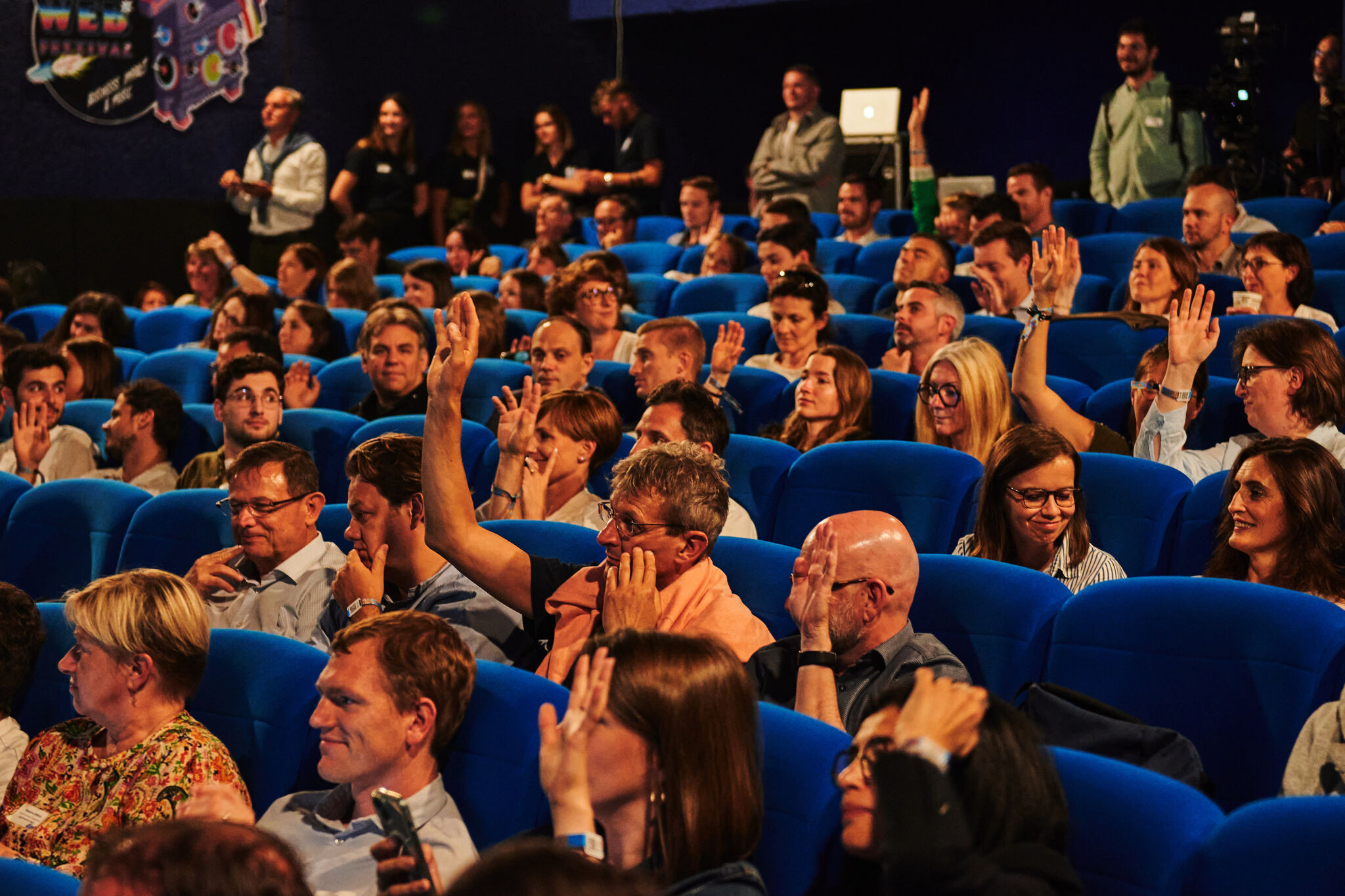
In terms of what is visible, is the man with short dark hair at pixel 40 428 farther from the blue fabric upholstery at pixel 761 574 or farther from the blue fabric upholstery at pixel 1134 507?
the blue fabric upholstery at pixel 1134 507

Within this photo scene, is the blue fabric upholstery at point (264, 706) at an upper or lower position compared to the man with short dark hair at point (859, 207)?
lower

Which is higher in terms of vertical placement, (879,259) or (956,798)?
(879,259)

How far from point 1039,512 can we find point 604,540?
3.18ft

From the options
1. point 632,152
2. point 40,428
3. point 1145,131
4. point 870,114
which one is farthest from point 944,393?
point 870,114

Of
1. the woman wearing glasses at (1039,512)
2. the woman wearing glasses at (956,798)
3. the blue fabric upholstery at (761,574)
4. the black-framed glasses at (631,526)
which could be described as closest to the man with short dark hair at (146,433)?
the blue fabric upholstery at (761,574)

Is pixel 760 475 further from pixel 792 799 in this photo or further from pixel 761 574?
pixel 792 799

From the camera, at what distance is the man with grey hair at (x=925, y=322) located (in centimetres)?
467

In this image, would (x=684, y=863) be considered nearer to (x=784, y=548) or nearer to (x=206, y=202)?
(x=784, y=548)

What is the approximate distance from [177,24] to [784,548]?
7448mm

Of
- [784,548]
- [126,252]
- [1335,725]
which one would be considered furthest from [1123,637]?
[126,252]

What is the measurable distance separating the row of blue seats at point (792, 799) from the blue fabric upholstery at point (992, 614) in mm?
690

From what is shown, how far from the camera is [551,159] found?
930 centimetres

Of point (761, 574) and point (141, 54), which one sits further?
point (141, 54)

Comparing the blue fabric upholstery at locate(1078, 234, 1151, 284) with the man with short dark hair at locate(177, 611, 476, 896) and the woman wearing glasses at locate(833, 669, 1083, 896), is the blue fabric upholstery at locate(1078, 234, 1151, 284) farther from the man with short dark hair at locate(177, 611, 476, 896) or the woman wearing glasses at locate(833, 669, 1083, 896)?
the woman wearing glasses at locate(833, 669, 1083, 896)
